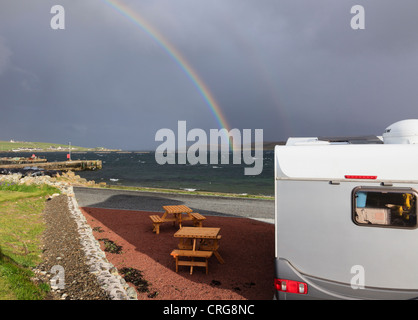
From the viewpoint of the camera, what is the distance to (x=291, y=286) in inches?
174

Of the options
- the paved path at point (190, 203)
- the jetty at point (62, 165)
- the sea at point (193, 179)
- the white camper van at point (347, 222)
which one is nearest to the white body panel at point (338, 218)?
the white camper van at point (347, 222)

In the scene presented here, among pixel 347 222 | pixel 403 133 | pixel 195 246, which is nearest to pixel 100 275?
pixel 195 246

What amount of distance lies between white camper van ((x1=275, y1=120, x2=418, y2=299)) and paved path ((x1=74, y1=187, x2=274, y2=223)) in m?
8.51

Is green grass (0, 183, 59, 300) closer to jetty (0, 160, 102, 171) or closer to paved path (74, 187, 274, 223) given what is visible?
paved path (74, 187, 274, 223)

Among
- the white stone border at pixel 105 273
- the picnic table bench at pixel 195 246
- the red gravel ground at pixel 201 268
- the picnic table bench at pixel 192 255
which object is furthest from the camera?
the picnic table bench at pixel 195 246

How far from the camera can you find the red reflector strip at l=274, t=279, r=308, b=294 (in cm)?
437

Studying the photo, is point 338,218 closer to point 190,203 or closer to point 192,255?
point 192,255

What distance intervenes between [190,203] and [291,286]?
13457 millimetres

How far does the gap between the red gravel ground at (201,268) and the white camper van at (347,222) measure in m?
1.94

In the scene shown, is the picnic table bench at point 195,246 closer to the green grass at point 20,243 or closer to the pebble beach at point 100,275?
the pebble beach at point 100,275

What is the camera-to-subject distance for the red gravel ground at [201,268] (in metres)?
5.95

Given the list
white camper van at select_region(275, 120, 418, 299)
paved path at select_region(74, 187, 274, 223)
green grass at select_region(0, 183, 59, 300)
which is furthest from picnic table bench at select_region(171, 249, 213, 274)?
paved path at select_region(74, 187, 274, 223)

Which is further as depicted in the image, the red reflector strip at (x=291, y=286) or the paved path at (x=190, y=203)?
the paved path at (x=190, y=203)

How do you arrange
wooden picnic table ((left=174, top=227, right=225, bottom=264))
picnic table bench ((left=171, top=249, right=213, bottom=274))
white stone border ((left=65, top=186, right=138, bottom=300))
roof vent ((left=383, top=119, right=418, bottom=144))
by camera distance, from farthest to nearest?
wooden picnic table ((left=174, top=227, right=225, bottom=264)) < picnic table bench ((left=171, top=249, right=213, bottom=274)) < white stone border ((left=65, top=186, right=138, bottom=300)) < roof vent ((left=383, top=119, right=418, bottom=144))
